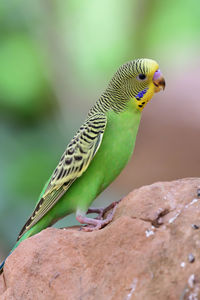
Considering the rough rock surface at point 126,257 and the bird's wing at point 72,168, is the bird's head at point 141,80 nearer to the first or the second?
the bird's wing at point 72,168

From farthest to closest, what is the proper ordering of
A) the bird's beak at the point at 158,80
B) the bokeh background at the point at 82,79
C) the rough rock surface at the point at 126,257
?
the bokeh background at the point at 82,79
the bird's beak at the point at 158,80
the rough rock surface at the point at 126,257

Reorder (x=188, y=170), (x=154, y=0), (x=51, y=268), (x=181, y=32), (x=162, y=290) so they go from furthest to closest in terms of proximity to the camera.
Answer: (x=181, y=32) < (x=154, y=0) < (x=188, y=170) < (x=51, y=268) < (x=162, y=290)

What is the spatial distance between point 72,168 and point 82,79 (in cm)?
804

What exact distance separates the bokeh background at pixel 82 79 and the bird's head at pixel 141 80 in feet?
17.0

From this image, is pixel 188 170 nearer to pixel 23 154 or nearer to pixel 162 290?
pixel 23 154

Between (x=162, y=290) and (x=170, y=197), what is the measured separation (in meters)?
0.70

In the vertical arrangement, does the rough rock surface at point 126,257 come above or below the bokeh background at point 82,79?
above

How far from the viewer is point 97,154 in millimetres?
3666

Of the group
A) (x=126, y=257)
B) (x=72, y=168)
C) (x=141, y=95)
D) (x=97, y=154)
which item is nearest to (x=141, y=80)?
(x=141, y=95)

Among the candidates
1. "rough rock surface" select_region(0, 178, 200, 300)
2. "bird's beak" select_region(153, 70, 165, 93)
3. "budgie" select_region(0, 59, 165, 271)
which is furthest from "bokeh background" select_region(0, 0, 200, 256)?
"rough rock surface" select_region(0, 178, 200, 300)

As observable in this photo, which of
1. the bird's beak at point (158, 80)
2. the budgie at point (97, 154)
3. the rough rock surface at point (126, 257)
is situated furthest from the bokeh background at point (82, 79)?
the rough rock surface at point (126, 257)

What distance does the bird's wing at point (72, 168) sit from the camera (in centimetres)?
361

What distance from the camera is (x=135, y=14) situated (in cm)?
1130

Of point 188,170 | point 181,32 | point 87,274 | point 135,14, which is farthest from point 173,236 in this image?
point 181,32
